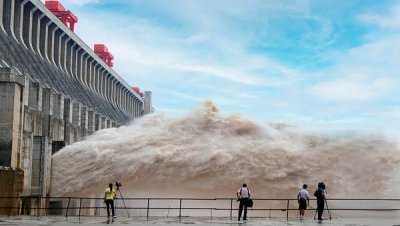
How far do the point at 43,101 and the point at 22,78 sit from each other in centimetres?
825

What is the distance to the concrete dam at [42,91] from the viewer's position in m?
36.5

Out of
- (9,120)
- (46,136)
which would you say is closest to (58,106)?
(46,136)

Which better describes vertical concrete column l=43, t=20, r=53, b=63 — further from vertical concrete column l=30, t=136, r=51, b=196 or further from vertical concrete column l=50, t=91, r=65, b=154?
vertical concrete column l=30, t=136, r=51, b=196

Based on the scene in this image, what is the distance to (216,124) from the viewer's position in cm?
4412

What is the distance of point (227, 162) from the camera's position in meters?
40.9

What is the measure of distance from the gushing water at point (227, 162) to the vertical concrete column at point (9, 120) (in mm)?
6714

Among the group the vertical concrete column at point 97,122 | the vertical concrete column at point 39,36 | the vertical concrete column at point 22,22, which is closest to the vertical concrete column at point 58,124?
the vertical concrete column at point 97,122

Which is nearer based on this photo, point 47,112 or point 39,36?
point 47,112

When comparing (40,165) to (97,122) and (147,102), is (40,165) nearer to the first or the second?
(97,122)

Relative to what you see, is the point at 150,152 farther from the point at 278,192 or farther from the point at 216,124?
the point at 278,192

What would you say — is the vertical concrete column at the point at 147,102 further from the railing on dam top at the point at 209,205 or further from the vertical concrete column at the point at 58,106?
the railing on dam top at the point at 209,205

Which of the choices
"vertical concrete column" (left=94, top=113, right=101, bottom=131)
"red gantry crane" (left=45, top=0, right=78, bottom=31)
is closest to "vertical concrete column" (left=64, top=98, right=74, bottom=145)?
"vertical concrete column" (left=94, top=113, right=101, bottom=131)

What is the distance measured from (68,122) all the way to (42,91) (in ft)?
15.7

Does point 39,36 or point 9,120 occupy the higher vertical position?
point 39,36
